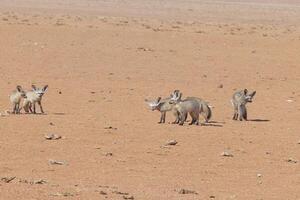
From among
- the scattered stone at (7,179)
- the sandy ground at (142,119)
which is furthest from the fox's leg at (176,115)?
the scattered stone at (7,179)

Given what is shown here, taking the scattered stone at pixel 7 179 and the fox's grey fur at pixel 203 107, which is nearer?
the scattered stone at pixel 7 179

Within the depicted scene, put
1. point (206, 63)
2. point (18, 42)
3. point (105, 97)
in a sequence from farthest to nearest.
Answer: point (18, 42), point (206, 63), point (105, 97)

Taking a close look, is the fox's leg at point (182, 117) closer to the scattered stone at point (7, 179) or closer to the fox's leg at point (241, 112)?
the fox's leg at point (241, 112)

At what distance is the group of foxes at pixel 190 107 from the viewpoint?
1816 cm

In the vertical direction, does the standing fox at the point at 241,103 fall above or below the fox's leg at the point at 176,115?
above

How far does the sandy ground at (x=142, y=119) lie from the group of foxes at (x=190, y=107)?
265 mm

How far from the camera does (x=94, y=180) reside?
1215 centimetres

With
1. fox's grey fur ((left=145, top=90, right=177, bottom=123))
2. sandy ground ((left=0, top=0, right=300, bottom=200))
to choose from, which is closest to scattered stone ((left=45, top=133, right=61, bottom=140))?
sandy ground ((left=0, top=0, right=300, bottom=200))

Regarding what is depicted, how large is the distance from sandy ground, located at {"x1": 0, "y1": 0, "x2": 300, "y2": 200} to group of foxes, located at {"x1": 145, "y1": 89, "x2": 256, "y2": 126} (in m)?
0.27

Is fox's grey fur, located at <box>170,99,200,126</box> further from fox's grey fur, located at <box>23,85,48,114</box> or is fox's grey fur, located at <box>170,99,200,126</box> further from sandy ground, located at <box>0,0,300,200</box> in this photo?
fox's grey fur, located at <box>23,85,48,114</box>

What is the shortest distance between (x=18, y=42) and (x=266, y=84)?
36.8 ft

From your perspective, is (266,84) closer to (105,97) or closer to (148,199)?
(105,97)

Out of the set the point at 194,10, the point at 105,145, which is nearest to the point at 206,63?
the point at 105,145

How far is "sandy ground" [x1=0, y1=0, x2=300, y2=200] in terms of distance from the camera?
40.1 feet
